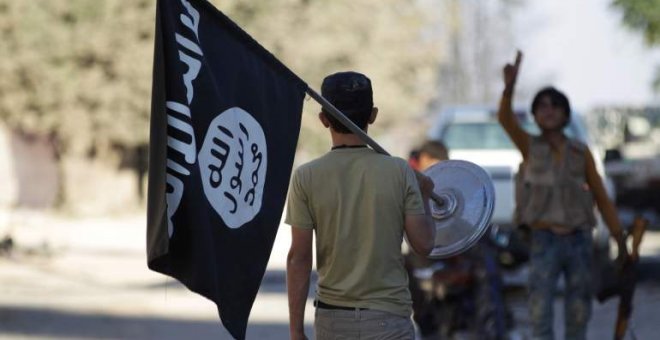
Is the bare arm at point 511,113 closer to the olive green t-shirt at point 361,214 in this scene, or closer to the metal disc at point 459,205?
the metal disc at point 459,205

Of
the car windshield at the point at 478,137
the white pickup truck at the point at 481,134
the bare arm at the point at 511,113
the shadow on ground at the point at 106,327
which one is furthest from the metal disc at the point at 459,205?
the car windshield at the point at 478,137

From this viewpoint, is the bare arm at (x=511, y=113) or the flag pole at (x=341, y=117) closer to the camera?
the flag pole at (x=341, y=117)

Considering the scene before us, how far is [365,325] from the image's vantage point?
480cm

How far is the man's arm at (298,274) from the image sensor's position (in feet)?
15.9

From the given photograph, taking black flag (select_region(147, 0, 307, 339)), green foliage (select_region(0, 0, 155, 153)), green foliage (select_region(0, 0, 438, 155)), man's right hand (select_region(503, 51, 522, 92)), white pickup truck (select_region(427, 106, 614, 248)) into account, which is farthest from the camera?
green foliage (select_region(0, 0, 438, 155))

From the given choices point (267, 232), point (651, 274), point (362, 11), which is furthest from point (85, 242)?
point (267, 232)

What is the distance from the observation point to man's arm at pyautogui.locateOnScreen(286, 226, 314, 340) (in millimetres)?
4852

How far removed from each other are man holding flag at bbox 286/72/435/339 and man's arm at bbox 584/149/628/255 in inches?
134

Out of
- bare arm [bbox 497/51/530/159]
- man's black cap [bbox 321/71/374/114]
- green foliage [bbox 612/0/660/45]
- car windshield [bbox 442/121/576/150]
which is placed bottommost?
man's black cap [bbox 321/71/374/114]

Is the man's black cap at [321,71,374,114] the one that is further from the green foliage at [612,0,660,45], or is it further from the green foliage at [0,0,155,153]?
Answer: the green foliage at [0,0,155,153]

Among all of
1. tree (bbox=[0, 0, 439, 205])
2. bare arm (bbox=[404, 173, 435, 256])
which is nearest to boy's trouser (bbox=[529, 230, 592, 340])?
bare arm (bbox=[404, 173, 435, 256])

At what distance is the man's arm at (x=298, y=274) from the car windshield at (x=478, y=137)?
11846 mm

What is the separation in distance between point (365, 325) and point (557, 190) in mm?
3596

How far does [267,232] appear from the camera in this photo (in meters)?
4.92
